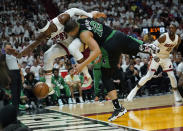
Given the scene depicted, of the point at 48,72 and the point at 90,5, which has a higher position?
the point at 90,5

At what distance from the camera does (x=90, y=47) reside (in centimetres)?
501

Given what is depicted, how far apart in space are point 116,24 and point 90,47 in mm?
10687

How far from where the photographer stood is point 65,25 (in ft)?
16.9

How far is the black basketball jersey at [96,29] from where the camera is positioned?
536 centimetres

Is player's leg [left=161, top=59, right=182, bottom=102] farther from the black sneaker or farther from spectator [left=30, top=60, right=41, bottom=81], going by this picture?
spectator [left=30, top=60, right=41, bottom=81]

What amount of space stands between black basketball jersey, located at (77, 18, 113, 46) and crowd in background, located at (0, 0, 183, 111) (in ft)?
12.4

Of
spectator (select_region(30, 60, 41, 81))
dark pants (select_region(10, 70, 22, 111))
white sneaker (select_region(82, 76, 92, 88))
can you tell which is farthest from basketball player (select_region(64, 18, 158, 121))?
spectator (select_region(30, 60, 41, 81))

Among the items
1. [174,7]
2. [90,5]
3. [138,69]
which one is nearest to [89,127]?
[138,69]

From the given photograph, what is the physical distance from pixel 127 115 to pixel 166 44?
A: 2.33 metres

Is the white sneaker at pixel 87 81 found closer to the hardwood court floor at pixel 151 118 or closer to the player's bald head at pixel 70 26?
the hardwood court floor at pixel 151 118

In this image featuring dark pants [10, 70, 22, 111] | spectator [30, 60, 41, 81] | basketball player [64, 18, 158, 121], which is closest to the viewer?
basketball player [64, 18, 158, 121]

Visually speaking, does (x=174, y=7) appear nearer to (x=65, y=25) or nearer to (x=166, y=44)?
(x=166, y=44)

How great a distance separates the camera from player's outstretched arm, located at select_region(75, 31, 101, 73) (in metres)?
4.81

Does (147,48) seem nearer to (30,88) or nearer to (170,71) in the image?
(170,71)
